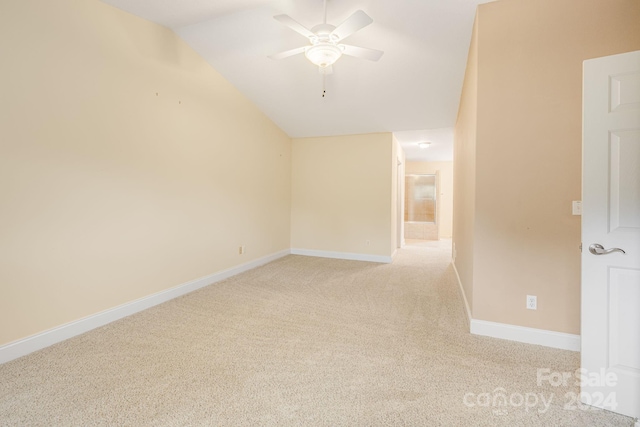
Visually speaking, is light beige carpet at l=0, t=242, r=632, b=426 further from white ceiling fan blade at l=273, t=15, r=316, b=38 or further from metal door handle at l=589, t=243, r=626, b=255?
white ceiling fan blade at l=273, t=15, r=316, b=38

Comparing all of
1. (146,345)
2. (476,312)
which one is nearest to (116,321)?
(146,345)

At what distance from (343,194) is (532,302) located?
11.9 ft

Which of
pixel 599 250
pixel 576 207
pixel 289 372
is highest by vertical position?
pixel 576 207

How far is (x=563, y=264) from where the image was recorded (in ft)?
6.84

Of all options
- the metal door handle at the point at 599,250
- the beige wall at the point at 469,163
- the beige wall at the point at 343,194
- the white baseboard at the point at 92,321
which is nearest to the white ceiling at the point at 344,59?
the beige wall at the point at 469,163

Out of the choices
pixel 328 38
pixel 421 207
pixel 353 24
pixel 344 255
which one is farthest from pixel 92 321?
pixel 421 207

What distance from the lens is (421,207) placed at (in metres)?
8.55

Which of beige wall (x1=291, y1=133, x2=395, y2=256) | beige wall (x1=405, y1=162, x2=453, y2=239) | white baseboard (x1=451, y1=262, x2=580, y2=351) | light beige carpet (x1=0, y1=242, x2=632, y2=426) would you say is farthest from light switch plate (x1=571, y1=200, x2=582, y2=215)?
beige wall (x1=405, y1=162, x2=453, y2=239)

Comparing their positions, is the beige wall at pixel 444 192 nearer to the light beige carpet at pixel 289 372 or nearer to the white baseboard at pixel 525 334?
the light beige carpet at pixel 289 372

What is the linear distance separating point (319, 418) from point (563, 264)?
2026 millimetres

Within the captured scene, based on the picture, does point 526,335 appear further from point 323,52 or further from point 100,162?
point 100,162

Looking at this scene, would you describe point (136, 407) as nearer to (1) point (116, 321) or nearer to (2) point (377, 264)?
(1) point (116, 321)

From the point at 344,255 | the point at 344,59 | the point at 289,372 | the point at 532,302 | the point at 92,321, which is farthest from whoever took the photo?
the point at 344,255

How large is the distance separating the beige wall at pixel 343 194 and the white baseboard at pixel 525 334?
9.27 ft
